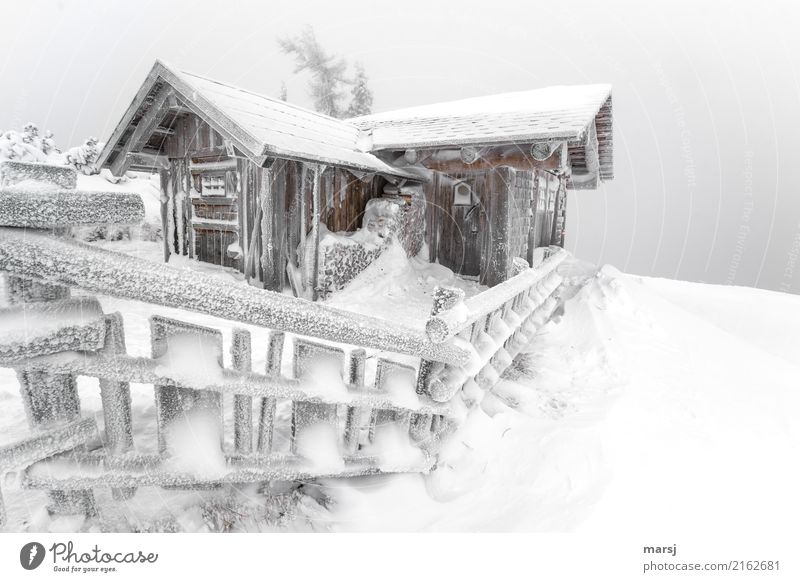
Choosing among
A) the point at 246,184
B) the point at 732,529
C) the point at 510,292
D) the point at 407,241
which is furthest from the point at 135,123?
the point at 732,529

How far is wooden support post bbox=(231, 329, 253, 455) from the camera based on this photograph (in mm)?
1629

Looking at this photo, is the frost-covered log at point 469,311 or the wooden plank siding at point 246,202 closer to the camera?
the frost-covered log at point 469,311

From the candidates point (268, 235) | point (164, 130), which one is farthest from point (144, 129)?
point (268, 235)

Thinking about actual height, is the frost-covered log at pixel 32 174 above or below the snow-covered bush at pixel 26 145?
below

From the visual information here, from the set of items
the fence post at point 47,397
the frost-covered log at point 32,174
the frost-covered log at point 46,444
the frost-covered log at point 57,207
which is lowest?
the frost-covered log at point 46,444

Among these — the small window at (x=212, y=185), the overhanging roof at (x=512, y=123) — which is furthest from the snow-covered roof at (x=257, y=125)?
the small window at (x=212, y=185)

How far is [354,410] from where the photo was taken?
201 centimetres

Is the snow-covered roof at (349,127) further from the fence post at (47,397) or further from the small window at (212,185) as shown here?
the fence post at (47,397)

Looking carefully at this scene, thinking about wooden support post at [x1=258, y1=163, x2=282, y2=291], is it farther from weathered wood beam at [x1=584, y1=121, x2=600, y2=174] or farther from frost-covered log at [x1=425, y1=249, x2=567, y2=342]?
weathered wood beam at [x1=584, y1=121, x2=600, y2=174]

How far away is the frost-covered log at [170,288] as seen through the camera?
1.19 metres

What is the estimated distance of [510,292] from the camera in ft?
11.9

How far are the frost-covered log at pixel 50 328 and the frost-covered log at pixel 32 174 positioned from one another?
391mm

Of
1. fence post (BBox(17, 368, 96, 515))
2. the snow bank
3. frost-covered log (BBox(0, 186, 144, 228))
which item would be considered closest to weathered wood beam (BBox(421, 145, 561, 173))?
the snow bank

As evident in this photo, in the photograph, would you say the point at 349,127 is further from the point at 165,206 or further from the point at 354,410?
the point at 354,410
